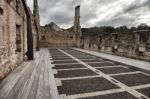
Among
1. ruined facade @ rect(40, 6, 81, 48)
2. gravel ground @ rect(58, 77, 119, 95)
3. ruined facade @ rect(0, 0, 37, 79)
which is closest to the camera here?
gravel ground @ rect(58, 77, 119, 95)

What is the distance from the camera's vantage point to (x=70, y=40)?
2078 cm

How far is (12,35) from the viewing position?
5664 mm

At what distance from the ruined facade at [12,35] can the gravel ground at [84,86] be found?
1.90m

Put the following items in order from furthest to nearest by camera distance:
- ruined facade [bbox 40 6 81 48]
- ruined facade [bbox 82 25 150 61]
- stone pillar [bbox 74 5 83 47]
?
stone pillar [bbox 74 5 83 47] → ruined facade [bbox 40 6 81 48] → ruined facade [bbox 82 25 150 61]

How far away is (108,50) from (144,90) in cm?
820

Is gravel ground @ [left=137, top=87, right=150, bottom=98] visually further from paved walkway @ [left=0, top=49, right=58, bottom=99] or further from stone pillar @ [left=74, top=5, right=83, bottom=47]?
stone pillar @ [left=74, top=5, right=83, bottom=47]

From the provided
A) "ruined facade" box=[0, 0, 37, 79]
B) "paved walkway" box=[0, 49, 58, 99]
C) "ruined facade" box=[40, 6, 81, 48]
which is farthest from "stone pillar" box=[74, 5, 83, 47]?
"paved walkway" box=[0, 49, 58, 99]

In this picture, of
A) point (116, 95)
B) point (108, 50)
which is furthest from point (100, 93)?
point (108, 50)

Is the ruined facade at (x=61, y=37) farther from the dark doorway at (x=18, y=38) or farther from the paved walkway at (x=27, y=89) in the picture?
the paved walkway at (x=27, y=89)

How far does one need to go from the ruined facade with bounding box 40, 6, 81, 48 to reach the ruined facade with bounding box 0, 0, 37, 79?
36.6 ft

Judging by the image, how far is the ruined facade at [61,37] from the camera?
1958cm

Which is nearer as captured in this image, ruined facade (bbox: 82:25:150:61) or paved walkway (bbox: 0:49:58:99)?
paved walkway (bbox: 0:49:58:99)

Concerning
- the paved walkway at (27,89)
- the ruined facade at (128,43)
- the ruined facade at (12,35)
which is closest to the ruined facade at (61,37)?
the ruined facade at (128,43)

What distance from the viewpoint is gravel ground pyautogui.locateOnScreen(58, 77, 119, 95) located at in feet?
12.1
